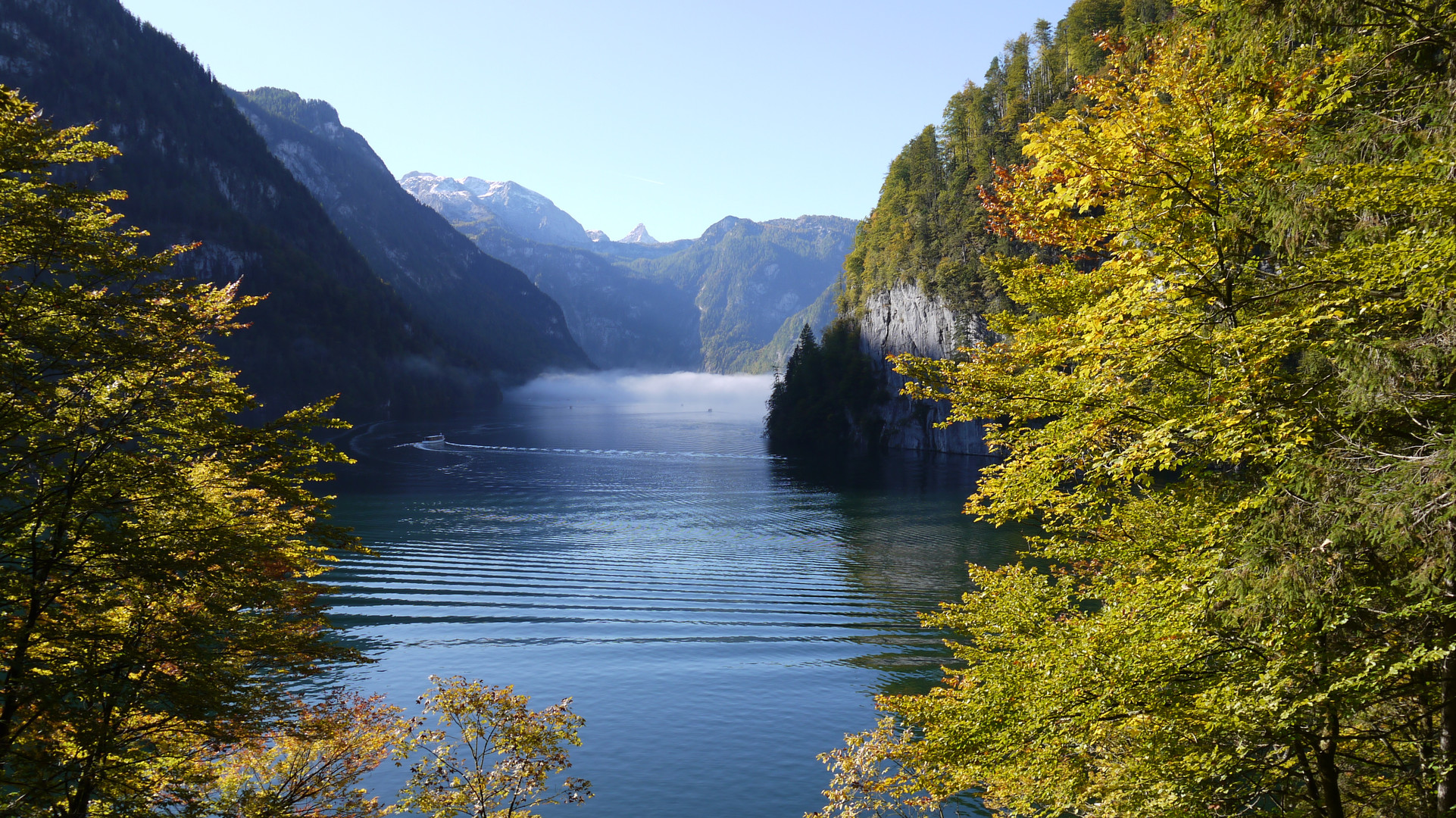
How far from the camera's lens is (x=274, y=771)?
48.1ft

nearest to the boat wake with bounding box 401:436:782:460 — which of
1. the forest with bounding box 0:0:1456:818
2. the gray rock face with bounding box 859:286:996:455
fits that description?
the gray rock face with bounding box 859:286:996:455

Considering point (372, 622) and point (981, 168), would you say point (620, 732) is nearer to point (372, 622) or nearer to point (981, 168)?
point (372, 622)

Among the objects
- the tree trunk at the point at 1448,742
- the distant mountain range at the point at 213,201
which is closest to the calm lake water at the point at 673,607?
the tree trunk at the point at 1448,742

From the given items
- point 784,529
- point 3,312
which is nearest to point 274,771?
point 3,312

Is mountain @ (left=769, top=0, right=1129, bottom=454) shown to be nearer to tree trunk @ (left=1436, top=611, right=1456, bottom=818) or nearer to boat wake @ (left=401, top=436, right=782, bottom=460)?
boat wake @ (left=401, top=436, right=782, bottom=460)

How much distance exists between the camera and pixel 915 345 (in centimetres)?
10844

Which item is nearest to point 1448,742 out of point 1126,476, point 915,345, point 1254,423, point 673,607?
point 1254,423

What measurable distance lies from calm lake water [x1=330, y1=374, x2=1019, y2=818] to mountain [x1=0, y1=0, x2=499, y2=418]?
96.9 metres

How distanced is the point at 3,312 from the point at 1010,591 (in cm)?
1516

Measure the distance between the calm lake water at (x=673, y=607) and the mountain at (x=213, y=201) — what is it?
96.9 metres

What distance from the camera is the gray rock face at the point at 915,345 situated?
101m

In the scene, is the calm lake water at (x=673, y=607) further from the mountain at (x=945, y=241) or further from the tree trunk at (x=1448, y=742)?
the mountain at (x=945, y=241)

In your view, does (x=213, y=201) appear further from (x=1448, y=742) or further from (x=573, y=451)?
(x=1448, y=742)

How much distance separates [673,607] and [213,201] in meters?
185
